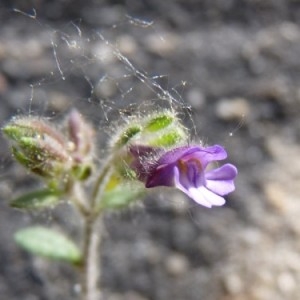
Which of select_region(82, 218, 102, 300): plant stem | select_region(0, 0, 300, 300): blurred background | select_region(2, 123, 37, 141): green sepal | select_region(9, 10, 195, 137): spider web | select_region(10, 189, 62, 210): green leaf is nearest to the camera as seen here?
select_region(2, 123, 37, 141): green sepal

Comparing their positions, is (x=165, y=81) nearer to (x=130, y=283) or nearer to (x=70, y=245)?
(x=130, y=283)

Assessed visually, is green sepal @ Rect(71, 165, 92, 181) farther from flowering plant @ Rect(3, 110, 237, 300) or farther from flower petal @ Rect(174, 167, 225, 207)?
flower petal @ Rect(174, 167, 225, 207)

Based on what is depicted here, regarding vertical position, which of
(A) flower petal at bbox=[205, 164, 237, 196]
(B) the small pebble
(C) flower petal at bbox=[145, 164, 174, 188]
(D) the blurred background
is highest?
(C) flower petal at bbox=[145, 164, 174, 188]

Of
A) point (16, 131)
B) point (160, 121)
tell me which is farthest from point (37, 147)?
point (160, 121)

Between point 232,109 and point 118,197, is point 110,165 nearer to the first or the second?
point 118,197

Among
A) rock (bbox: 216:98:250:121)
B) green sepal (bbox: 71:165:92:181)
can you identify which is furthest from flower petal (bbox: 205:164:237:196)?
rock (bbox: 216:98:250:121)

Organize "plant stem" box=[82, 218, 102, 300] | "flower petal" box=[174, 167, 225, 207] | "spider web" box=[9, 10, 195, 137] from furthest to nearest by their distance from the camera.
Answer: "spider web" box=[9, 10, 195, 137] < "plant stem" box=[82, 218, 102, 300] < "flower petal" box=[174, 167, 225, 207]
